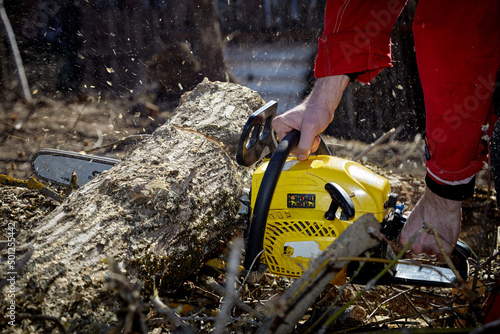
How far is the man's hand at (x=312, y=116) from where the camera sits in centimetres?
147

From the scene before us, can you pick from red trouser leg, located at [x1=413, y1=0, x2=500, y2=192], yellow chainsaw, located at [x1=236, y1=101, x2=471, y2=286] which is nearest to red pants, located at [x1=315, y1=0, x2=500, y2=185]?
red trouser leg, located at [x1=413, y1=0, x2=500, y2=192]

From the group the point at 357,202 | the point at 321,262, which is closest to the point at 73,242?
the point at 321,262

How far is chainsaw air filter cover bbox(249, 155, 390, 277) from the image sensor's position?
1338 millimetres

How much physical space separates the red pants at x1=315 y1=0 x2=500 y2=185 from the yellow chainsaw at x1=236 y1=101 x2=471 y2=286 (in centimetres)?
31

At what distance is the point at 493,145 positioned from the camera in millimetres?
940

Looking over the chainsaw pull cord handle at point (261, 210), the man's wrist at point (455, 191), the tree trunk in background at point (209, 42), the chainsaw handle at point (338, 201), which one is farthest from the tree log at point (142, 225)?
the tree trunk in background at point (209, 42)

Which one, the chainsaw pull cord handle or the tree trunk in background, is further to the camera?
the tree trunk in background

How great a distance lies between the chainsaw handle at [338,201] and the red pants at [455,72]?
1.57 feet

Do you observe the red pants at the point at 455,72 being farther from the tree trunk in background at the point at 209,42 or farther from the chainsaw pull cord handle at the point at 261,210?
the tree trunk in background at the point at 209,42

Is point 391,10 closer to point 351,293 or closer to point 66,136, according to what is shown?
point 351,293

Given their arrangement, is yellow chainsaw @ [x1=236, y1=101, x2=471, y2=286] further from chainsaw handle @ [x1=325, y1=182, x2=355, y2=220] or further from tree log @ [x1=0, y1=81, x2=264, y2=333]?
tree log @ [x1=0, y1=81, x2=264, y2=333]

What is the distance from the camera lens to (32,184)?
2193mm

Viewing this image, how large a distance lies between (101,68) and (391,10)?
5.53 meters

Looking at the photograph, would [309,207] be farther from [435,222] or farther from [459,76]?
[459,76]
